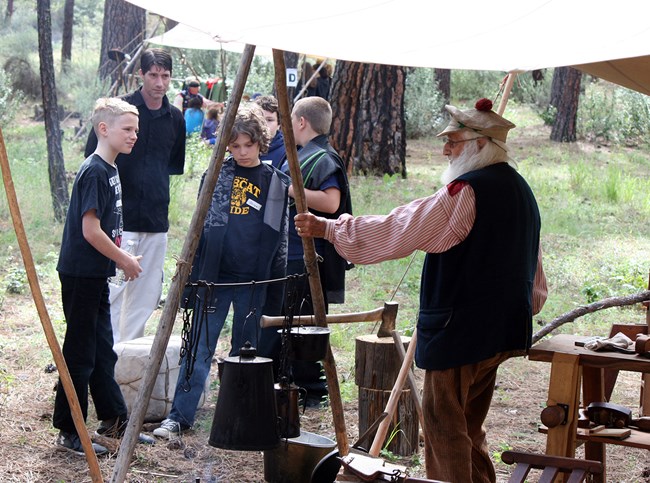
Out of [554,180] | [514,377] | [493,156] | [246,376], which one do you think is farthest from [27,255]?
[554,180]

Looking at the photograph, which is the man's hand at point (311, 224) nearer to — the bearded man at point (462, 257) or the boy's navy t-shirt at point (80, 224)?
the bearded man at point (462, 257)

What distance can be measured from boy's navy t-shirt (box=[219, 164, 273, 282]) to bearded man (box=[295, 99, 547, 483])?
125 cm

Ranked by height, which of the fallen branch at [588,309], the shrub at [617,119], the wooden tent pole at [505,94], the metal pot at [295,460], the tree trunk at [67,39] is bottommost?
the metal pot at [295,460]

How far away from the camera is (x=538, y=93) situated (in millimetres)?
23641

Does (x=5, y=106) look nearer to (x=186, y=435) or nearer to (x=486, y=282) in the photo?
(x=186, y=435)

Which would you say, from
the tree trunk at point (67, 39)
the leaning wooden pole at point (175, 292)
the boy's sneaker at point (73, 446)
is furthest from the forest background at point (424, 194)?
the tree trunk at point (67, 39)

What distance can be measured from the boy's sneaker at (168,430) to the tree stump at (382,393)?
3.51 feet

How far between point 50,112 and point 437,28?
7.63 metres

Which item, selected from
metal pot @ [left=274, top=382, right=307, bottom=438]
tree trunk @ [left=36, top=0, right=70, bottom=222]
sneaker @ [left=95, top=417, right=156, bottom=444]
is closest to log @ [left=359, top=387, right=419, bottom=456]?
metal pot @ [left=274, top=382, right=307, bottom=438]

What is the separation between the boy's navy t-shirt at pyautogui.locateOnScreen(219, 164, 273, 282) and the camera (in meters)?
5.09

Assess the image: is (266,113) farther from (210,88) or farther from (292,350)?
(210,88)

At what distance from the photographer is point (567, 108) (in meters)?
18.0

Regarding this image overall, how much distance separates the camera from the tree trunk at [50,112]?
10.2 m

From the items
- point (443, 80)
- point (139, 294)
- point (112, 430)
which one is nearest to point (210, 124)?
point (443, 80)
